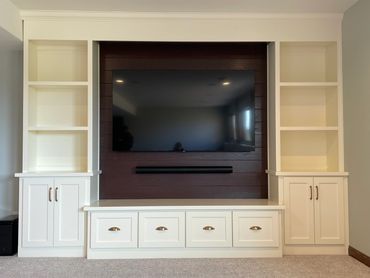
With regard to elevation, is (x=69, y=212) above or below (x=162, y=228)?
above

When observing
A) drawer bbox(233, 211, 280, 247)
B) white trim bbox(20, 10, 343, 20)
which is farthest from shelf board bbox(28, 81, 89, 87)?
drawer bbox(233, 211, 280, 247)

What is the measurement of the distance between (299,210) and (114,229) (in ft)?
6.47

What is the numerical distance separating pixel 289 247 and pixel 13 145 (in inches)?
134

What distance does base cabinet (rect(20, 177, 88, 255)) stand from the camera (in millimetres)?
3240

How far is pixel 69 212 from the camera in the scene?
3262 mm

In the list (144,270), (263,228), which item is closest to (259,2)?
(263,228)

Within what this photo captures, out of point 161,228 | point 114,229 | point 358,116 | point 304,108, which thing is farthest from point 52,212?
point 358,116

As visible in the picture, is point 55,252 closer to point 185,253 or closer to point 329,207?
point 185,253

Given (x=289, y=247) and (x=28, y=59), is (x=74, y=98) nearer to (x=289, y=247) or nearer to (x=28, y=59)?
(x=28, y=59)

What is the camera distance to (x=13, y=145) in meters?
3.74

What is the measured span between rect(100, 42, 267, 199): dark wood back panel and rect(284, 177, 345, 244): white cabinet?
0.45 m

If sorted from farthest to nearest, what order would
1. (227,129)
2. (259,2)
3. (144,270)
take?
(227,129) → (259,2) → (144,270)

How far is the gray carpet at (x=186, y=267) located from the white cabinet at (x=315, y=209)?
252 mm

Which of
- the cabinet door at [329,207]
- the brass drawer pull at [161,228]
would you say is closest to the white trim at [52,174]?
the brass drawer pull at [161,228]
